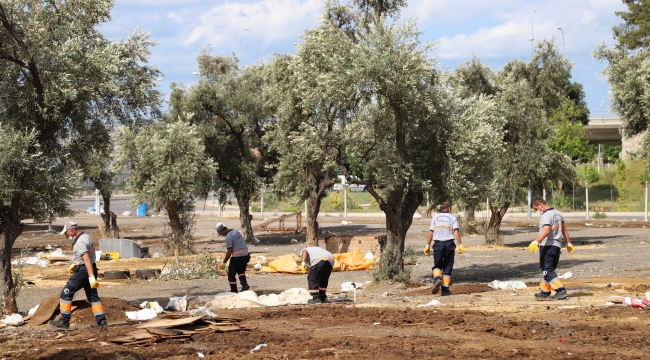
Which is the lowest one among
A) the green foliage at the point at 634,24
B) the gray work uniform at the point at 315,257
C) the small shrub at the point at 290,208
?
the gray work uniform at the point at 315,257

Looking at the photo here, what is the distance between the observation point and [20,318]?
12281 mm

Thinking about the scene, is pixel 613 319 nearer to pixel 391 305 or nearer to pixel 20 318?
pixel 391 305

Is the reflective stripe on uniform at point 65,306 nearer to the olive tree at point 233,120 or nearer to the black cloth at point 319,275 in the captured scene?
the black cloth at point 319,275

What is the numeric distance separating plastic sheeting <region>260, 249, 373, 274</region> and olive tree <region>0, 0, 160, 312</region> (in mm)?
7987

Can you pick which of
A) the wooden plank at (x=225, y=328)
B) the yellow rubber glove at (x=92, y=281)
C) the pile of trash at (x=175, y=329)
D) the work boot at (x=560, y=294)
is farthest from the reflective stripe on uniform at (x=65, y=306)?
the work boot at (x=560, y=294)

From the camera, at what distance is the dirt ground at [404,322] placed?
912 centimetres

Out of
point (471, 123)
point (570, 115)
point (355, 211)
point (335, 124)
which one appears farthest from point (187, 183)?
point (570, 115)

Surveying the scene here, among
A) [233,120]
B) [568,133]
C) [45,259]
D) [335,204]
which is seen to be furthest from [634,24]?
[45,259]

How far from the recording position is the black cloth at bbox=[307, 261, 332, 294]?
1363 centimetres

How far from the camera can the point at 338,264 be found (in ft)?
68.2

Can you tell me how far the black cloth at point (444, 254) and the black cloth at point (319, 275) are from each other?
7.06ft

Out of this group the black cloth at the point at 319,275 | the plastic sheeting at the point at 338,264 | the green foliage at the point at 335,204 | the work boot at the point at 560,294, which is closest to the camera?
the work boot at the point at 560,294

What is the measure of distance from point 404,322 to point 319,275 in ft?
9.45

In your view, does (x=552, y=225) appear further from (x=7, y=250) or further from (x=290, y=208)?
(x=290, y=208)
